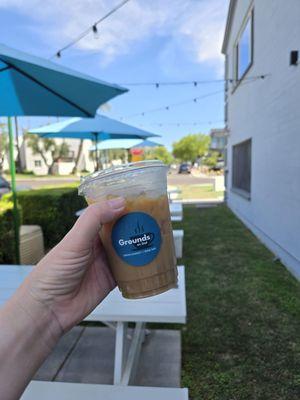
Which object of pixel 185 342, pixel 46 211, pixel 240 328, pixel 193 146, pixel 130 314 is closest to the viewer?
pixel 130 314

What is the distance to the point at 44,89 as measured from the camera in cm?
334

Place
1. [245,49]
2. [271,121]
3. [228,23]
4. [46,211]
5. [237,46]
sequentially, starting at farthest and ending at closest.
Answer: [228,23] → [237,46] → [245,49] → [46,211] → [271,121]

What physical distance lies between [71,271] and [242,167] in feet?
28.9

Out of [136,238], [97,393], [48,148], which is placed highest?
[48,148]

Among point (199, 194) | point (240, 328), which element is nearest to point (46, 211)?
point (240, 328)

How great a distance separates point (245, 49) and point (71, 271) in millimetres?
8944

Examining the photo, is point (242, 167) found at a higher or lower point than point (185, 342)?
higher

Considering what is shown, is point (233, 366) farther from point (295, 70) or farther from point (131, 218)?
point (295, 70)

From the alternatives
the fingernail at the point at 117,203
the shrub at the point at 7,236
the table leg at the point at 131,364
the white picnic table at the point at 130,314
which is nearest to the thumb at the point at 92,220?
the fingernail at the point at 117,203

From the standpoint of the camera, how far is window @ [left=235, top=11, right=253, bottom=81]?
7.66 metres

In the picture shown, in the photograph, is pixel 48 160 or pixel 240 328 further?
pixel 48 160

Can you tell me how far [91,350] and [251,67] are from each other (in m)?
6.92

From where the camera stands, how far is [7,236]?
183 inches

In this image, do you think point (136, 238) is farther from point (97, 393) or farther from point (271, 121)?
point (271, 121)
